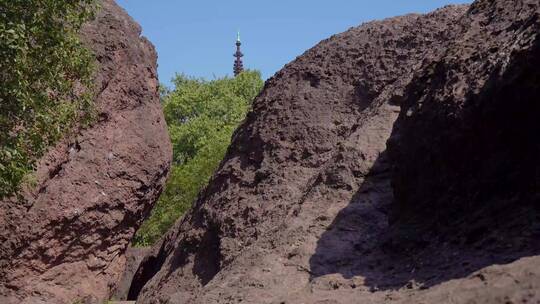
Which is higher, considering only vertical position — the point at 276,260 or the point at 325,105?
the point at 325,105

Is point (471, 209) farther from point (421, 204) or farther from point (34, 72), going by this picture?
point (34, 72)

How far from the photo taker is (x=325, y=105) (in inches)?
408

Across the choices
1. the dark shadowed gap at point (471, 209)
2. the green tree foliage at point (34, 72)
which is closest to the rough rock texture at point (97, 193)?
the green tree foliage at point (34, 72)

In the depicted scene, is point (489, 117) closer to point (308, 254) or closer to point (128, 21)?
point (308, 254)

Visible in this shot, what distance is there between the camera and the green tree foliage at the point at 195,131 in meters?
26.5

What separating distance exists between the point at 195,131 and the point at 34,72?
24.5 m

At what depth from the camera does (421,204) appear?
605cm

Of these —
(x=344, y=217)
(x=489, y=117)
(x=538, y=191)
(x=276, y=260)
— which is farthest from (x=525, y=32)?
(x=276, y=260)

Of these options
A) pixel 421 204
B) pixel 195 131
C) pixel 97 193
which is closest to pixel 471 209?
pixel 421 204

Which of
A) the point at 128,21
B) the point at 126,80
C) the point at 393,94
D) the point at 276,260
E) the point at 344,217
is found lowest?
the point at 276,260

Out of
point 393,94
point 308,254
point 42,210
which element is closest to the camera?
point 308,254

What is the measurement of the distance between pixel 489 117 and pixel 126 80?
29.9 feet

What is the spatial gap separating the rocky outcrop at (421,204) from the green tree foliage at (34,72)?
2366mm

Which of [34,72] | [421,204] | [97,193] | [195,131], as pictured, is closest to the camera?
[421,204]
